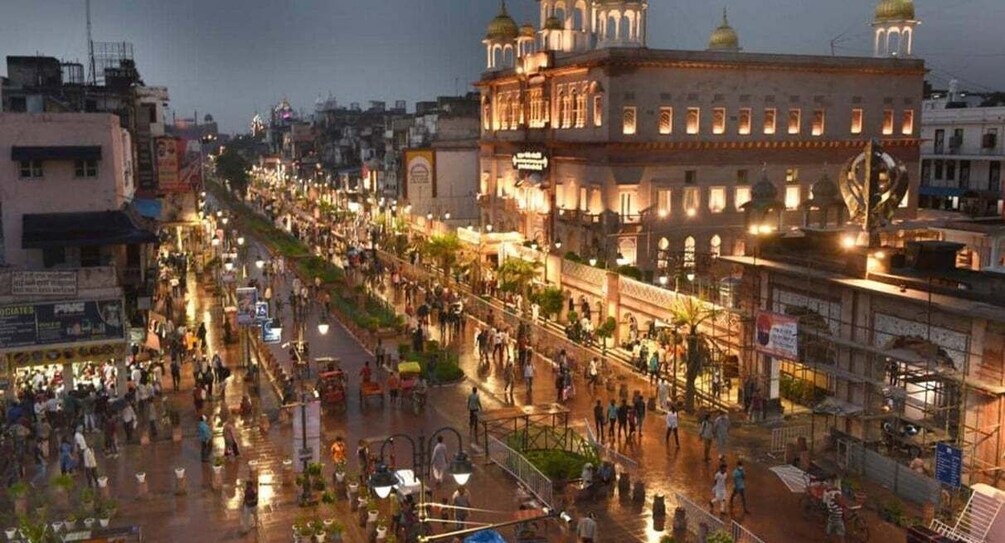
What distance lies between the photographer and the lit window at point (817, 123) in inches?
2324

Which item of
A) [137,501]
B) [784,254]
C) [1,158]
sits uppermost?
[1,158]

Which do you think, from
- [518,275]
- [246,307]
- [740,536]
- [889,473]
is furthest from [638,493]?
[518,275]

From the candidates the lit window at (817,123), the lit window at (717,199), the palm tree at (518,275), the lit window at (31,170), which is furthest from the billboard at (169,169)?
the lit window at (817,123)

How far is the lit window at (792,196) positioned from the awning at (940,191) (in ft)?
57.0

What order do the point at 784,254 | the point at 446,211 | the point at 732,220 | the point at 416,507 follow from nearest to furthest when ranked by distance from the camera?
the point at 416,507 → the point at 784,254 → the point at 732,220 → the point at 446,211

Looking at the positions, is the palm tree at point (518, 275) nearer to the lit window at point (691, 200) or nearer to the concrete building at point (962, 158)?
the lit window at point (691, 200)

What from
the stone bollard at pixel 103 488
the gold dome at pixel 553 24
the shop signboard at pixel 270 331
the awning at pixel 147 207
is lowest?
the stone bollard at pixel 103 488

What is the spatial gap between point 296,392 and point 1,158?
12.8m

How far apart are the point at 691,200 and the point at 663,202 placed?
188cm

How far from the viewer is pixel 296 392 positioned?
32938mm

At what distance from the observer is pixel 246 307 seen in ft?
112

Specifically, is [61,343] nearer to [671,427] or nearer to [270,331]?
[270,331]

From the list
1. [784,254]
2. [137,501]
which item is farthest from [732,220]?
[137,501]

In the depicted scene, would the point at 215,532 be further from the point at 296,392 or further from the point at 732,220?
the point at 732,220
